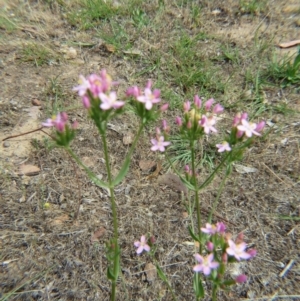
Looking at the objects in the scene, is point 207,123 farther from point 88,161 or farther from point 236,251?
point 88,161

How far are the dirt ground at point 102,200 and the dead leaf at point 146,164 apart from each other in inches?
1.0

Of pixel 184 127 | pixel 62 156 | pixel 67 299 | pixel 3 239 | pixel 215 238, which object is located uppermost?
pixel 184 127

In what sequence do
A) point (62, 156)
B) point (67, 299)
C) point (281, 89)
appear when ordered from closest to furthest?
point (67, 299)
point (62, 156)
point (281, 89)

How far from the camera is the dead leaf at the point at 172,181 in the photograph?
2.58 meters

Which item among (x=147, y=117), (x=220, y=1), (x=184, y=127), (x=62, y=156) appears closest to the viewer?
(x=147, y=117)

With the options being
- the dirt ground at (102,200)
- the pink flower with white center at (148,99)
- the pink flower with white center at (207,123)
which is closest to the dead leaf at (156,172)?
the dirt ground at (102,200)

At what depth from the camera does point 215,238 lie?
167 cm

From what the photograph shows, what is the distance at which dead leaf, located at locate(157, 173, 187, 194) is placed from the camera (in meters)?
2.58

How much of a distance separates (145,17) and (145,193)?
7.11ft

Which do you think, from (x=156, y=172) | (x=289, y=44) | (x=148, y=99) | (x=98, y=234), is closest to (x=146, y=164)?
(x=156, y=172)

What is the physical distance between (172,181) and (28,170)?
109 centimetres

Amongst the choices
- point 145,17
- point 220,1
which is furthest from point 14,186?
point 220,1

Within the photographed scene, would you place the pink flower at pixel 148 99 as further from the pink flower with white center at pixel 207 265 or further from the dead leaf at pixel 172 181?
the dead leaf at pixel 172 181

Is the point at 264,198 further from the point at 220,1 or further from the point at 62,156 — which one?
the point at 220,1
